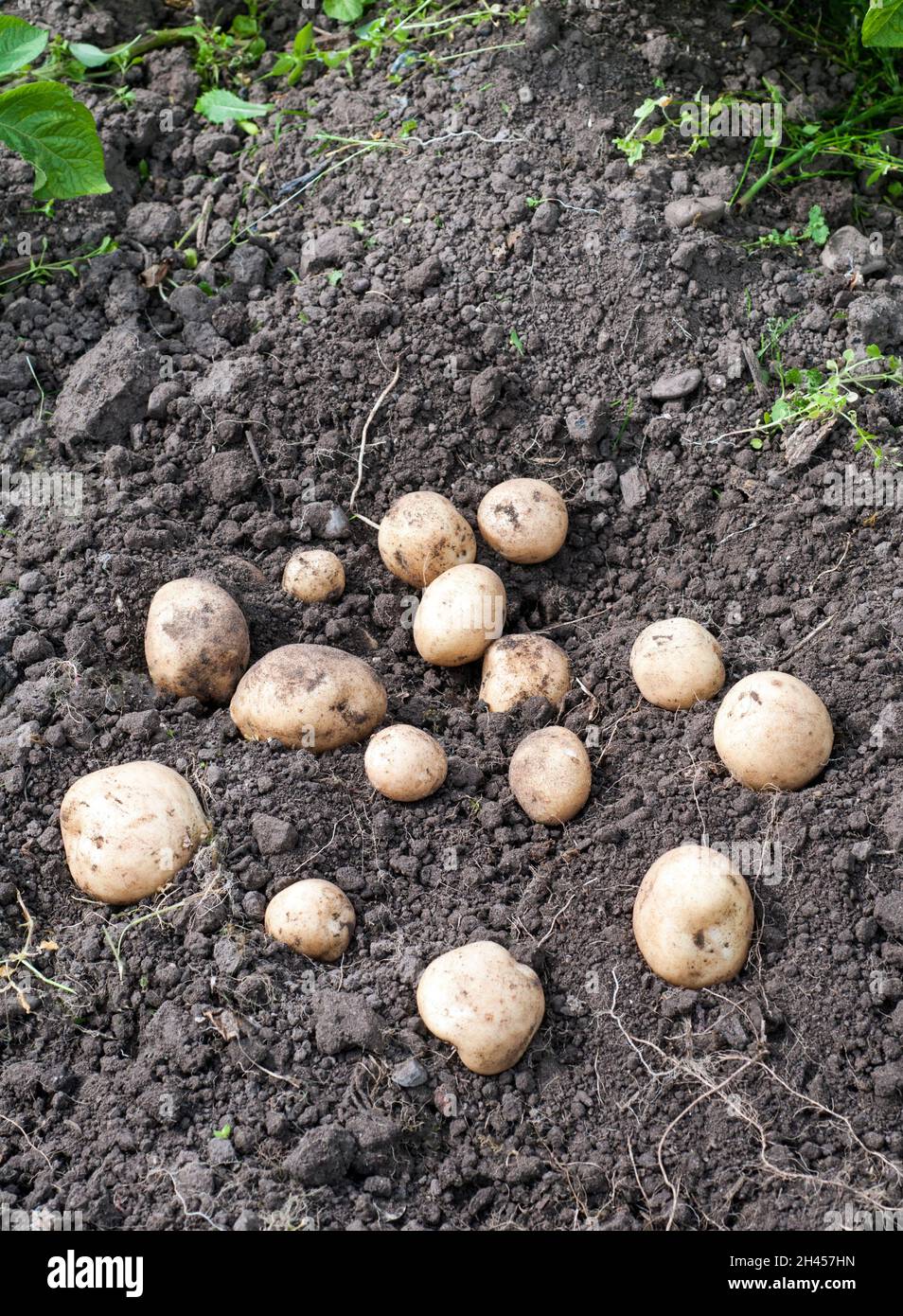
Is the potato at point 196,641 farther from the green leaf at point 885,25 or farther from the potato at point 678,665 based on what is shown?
the green leaf at point 885,25

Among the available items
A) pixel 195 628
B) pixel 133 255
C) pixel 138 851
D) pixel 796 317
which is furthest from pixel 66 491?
pixel 796 317

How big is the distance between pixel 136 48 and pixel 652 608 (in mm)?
3260

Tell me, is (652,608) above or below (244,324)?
below

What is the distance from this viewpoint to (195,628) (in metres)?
3.32

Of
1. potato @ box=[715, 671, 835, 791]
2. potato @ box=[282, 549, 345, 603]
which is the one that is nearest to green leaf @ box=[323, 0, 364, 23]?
potato @ box=[282, 549, 345, 603]

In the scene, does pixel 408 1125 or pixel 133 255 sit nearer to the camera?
pixel 408 1125

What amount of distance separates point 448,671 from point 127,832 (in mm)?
1165

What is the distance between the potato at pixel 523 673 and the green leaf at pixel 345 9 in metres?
2.78

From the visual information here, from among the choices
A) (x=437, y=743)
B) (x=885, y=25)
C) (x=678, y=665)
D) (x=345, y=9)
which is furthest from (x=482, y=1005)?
(x=345, y=9)

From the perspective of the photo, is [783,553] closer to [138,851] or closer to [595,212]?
[595,212]

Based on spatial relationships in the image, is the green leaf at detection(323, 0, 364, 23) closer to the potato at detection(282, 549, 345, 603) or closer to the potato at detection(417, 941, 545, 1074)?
the potato at detection(282, 549, 345, 603)

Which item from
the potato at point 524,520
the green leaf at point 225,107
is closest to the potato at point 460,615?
the potato at point 524,520

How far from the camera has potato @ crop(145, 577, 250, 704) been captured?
10.9ft

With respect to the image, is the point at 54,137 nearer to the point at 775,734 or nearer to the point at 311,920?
the point at 311,920
